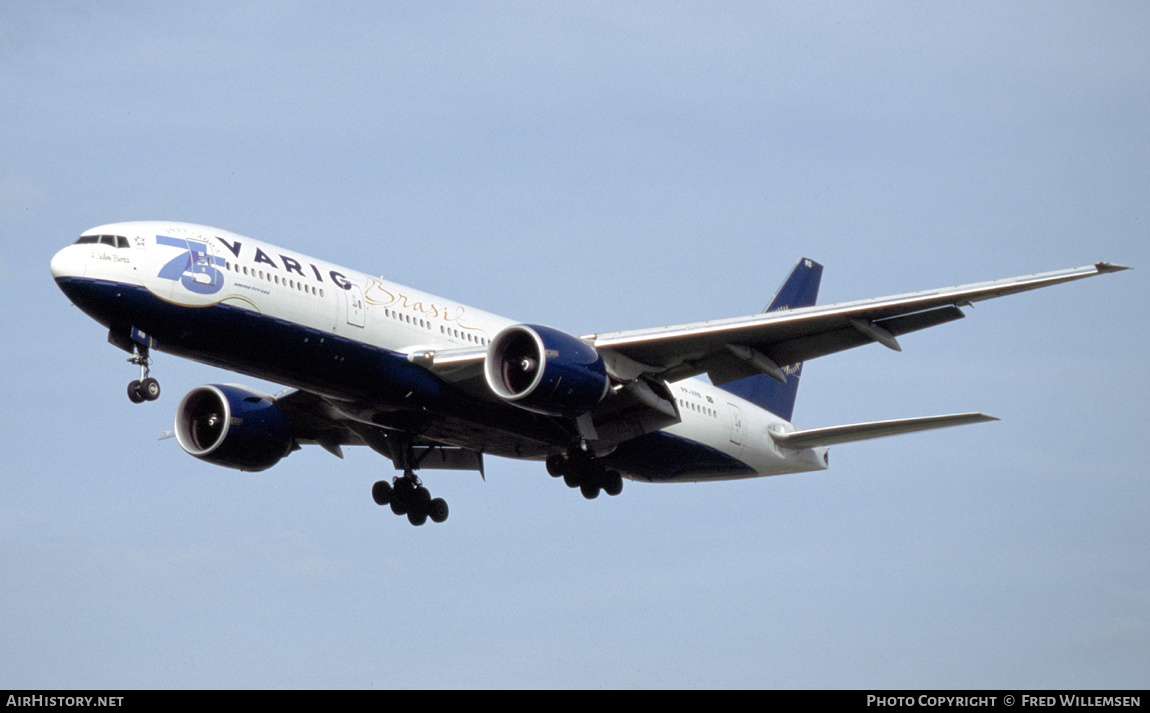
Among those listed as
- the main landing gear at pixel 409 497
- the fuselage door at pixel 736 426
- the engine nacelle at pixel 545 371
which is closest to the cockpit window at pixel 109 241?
the engine nacelle at pixel 545 371

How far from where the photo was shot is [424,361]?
31.3m

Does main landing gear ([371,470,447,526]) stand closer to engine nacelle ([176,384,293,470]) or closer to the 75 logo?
engine nacelle ([176,384,293,470])

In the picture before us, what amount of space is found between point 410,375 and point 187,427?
7.73m

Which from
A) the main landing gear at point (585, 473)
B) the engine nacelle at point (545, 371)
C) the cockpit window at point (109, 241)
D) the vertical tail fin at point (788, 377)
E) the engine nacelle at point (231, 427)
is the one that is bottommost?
the main landing gear at point (585, 473)

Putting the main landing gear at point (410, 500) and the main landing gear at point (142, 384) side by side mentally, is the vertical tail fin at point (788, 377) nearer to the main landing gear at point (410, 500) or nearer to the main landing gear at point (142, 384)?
the main landing gear at point (410, 500)

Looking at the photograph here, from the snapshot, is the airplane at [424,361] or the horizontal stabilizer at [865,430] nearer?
the airplane at [424,361]

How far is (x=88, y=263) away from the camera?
28391 mm

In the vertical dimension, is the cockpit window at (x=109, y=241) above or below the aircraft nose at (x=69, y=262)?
above

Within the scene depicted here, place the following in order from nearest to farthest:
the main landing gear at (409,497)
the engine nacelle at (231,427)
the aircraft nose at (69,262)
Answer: the aircraft nose at (69,262)
the engine nacelle at (231,427)
the main landing gear at (409,497)

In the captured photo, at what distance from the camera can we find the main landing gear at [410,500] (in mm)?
37156

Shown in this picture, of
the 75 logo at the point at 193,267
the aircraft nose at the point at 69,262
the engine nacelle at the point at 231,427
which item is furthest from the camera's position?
the engine nacelle at the point at 231,427

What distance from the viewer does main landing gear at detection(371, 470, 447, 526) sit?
37.2m

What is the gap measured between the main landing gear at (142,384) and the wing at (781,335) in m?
9.77
